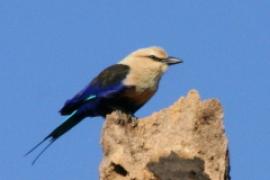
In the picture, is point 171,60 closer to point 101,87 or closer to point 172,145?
point 101,87

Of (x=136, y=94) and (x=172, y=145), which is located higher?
(x=136, y=94)

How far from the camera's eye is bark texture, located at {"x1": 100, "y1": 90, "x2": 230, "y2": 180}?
20.4 feet

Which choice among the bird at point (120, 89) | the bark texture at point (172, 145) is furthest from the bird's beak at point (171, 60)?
the bark texture at point (172, 145)

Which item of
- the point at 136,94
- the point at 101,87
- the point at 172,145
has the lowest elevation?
the point at 172,145

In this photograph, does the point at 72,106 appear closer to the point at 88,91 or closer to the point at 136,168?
the point at 88,91

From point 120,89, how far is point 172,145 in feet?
6.46

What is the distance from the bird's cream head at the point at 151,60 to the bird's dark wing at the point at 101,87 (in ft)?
0.36

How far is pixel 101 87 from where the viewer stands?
8383mm

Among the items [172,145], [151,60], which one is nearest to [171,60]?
[151,60]

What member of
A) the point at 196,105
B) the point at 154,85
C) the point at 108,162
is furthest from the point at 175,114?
the point at 154,85

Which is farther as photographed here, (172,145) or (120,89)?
(120,89)

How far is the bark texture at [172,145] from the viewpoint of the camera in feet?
20.4

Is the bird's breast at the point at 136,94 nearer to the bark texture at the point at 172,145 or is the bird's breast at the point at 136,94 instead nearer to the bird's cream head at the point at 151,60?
the bird's cream head at the point at 151,60

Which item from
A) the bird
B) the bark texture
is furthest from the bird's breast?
the bark texture
